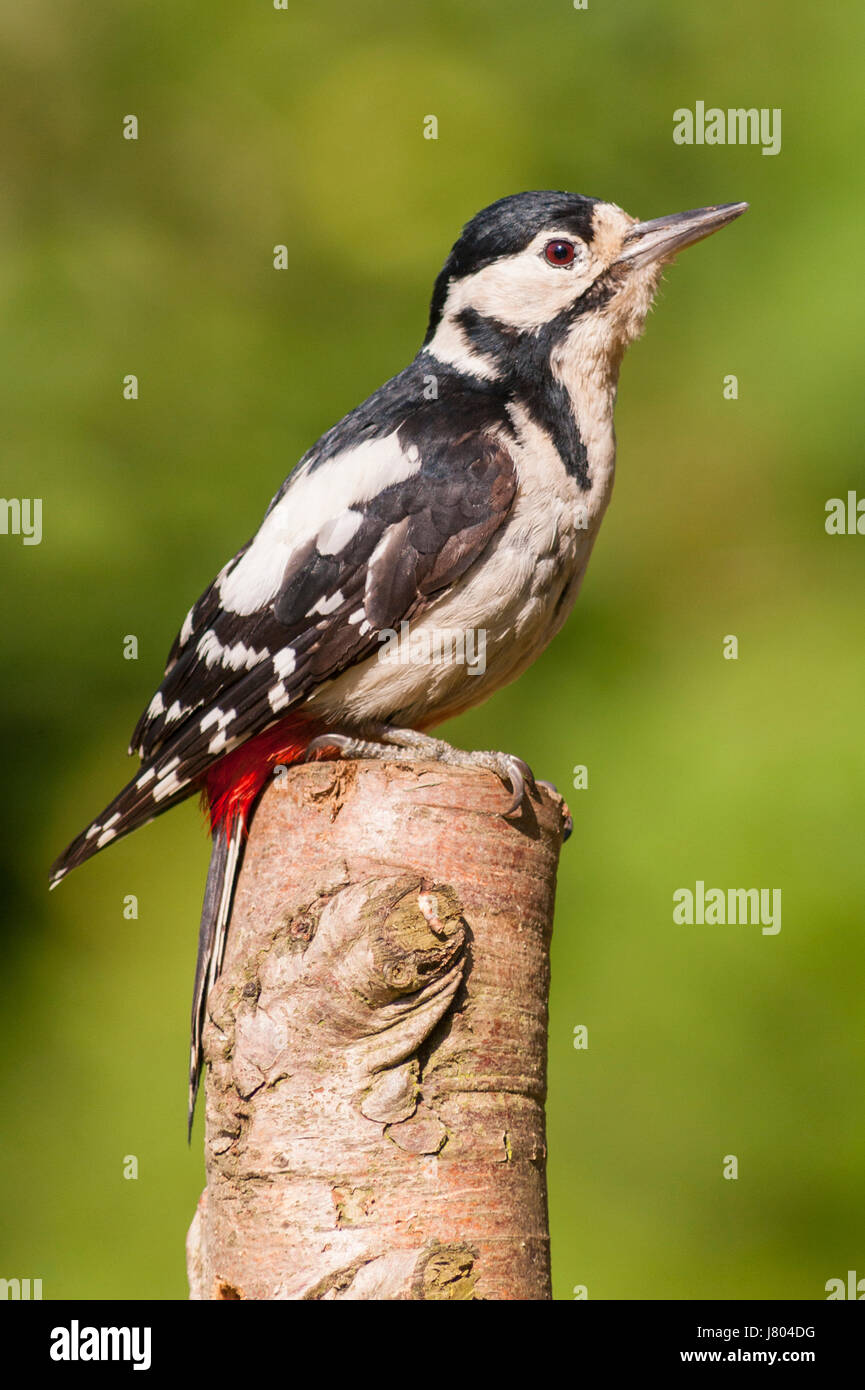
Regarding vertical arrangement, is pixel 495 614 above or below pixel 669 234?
below

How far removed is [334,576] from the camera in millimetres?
3018

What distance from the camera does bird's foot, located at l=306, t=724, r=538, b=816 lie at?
2.50m

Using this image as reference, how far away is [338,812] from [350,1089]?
46 centimetres

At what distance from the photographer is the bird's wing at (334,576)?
9.60 feet

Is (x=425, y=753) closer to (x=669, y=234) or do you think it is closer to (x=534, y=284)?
(x=534, y=284)

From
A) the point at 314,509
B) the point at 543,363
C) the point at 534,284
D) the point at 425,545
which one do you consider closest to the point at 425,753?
the point at 425,545

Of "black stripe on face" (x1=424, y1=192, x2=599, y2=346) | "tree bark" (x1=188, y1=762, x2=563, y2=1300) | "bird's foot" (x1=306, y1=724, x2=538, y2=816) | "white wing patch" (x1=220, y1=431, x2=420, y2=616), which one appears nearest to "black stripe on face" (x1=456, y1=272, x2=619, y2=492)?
"black stripe on face" (x1=424, y1=192, x2=599, y2=346)

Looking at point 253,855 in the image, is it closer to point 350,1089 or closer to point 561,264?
point 350,1089

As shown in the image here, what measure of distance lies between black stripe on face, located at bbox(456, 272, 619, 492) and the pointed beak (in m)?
0.08

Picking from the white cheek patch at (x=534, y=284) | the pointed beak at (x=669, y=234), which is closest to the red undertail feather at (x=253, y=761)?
the white cheek patch at (x=534, y=284)

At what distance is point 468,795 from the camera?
95.8 inches

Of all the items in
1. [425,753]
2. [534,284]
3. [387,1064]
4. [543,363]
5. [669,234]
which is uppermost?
[669,234]

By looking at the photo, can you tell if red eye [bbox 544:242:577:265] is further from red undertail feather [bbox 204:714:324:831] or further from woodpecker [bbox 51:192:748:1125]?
red undertail feather [bbox 204:714:324:831]

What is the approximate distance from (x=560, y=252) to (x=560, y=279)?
0.21 ft
